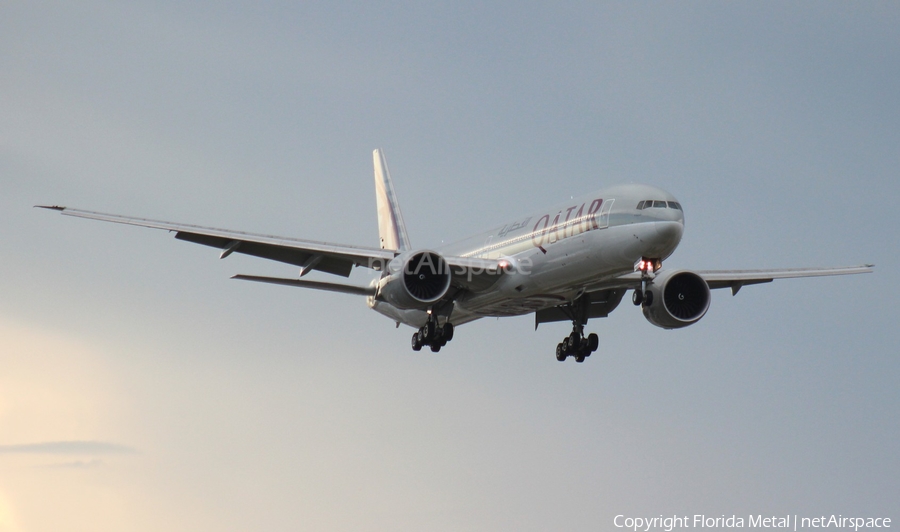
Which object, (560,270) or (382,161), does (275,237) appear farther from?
(382,161)

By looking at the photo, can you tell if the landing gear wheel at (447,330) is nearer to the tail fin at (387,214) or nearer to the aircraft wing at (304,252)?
the aircraft wing at (304,252)

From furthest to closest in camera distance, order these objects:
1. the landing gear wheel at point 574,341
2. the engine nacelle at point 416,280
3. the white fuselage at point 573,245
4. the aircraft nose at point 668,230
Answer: the landing gear wheel at point 574,341, the engine nacelle at point 416,280, the white fuselage at point 573,245, the aircraft nose at point 668,230

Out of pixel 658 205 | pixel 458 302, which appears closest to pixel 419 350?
pixel 458 302

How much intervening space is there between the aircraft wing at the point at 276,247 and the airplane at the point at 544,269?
4 cm

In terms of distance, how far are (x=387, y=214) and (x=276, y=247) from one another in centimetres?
1680

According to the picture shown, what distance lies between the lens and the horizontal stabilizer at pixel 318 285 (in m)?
34.3

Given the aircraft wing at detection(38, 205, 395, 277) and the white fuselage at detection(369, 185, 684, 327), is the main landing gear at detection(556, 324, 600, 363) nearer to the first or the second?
the white fuselage at detection(369, 185, 684, 327)

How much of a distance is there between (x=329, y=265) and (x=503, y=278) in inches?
256

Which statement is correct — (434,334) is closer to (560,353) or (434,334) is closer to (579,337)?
(560,353)

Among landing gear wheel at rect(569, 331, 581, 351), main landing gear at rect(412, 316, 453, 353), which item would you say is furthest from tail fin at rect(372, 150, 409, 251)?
landing gear wheel at rect(569, 331, 581, 351)

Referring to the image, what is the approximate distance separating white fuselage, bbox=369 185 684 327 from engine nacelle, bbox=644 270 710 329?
262cm

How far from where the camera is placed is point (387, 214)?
50594 millimetres

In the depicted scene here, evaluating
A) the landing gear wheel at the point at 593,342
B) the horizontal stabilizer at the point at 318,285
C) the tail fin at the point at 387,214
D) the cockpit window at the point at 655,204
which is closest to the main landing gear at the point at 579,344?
the landing gear wheel at the point at 593,342

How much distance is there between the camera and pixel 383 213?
5125 cm
